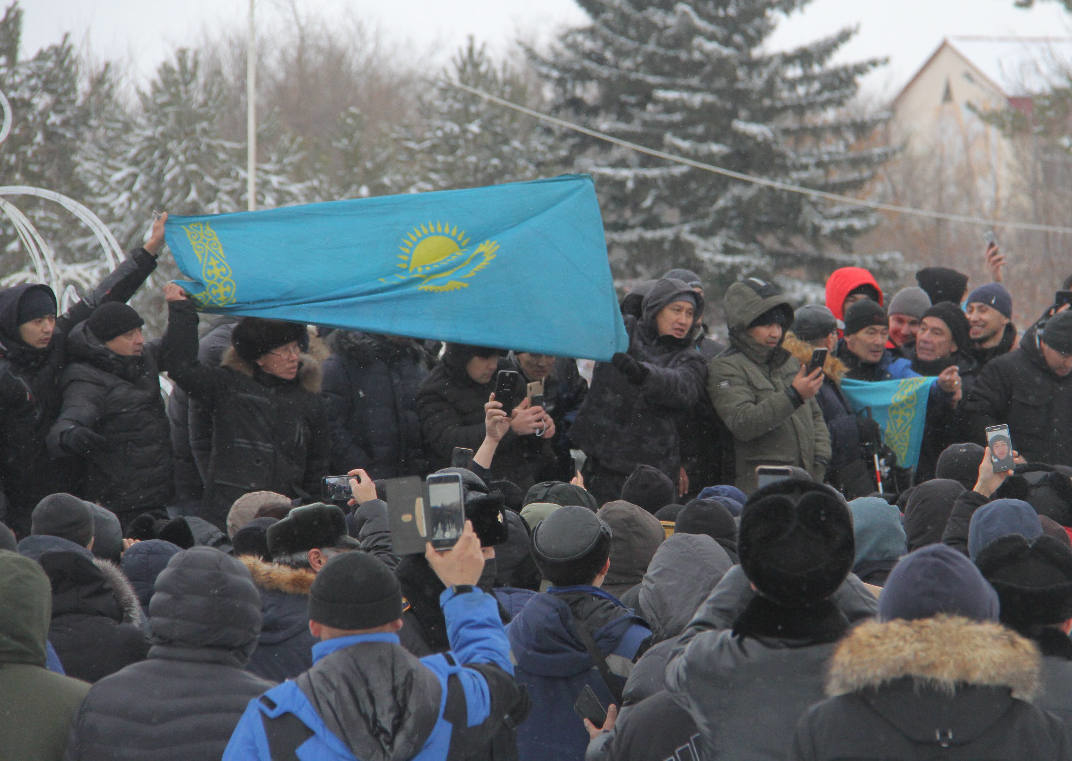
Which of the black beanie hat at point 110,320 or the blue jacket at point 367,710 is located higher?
the black beanie hat at point 110,320

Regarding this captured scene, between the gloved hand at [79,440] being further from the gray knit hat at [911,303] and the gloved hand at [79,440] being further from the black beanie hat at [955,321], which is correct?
the gray knit hat at [911,303]

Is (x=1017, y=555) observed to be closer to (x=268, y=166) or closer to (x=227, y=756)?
(x=227, y=756)

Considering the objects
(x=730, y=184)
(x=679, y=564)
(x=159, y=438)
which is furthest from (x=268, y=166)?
(x=679, y=564)

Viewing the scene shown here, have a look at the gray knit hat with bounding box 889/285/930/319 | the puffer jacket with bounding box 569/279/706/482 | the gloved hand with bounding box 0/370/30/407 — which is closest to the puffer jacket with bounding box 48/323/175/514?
the gloved hand with bounding box 0/370/30/407

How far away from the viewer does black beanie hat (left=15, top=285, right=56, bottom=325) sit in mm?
6188

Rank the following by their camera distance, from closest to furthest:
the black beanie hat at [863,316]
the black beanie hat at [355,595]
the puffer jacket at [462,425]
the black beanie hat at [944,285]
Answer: the black beanie hat at [355,595] → the puffer jacket at [462,425] → the black beanie hat at [863,316] → the black beanie hat at [944,285]

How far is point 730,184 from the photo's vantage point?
24609 mm

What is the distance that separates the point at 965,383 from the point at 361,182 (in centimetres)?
2543

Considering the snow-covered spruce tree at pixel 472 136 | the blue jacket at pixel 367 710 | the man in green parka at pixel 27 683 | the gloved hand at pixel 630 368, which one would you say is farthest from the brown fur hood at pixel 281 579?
the snow-covered spruce tree at pixel 472 136

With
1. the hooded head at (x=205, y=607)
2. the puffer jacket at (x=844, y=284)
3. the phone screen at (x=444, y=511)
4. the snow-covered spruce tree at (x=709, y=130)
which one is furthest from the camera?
the snow-covered spruce tree at (x=709, y=130)

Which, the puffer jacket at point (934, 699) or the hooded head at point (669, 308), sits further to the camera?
the hooded head at point (669, 308)

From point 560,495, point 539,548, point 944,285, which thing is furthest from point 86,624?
point 944,285

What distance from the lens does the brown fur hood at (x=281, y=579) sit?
3.84 metres

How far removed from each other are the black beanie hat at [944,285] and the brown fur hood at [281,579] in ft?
20.5
